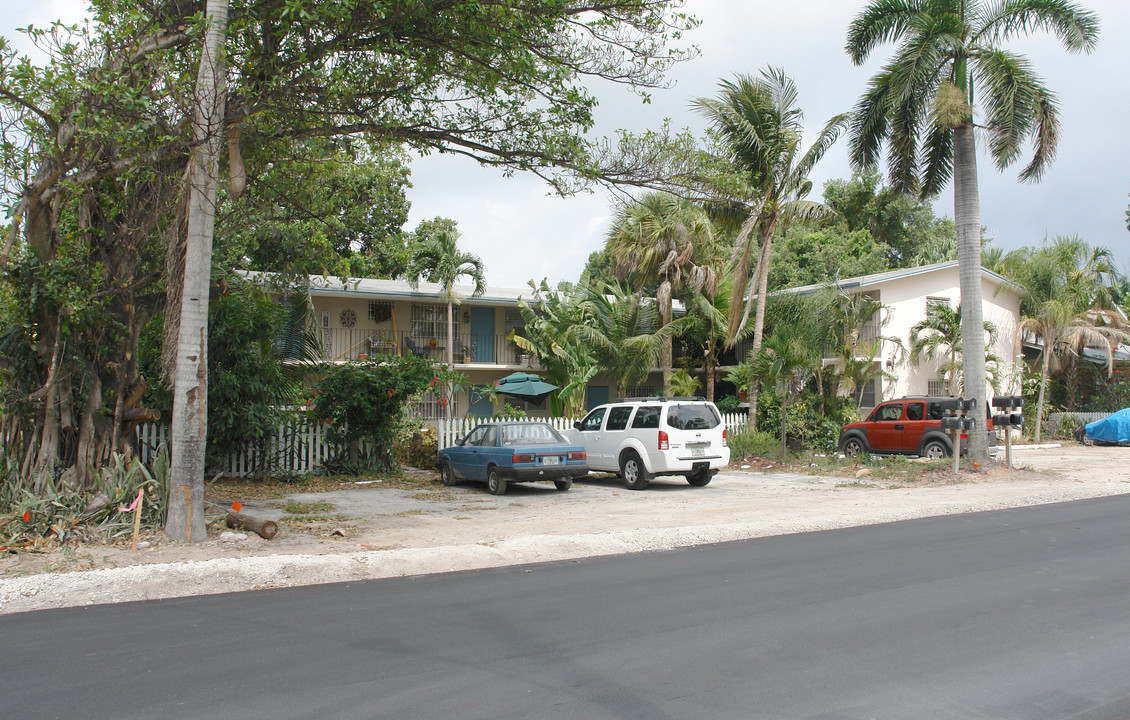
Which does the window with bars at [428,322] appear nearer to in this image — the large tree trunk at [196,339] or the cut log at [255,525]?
the cut log at [255,525]

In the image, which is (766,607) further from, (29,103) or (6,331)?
(6,331)

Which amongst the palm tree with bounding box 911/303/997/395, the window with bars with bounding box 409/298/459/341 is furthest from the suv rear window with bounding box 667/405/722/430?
the window with bars with bounding box 409/298/459/341

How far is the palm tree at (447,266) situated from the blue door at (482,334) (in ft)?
4.54

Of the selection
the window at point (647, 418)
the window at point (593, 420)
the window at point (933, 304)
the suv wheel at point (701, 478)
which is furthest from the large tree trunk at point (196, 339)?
the window at point (933, 304)

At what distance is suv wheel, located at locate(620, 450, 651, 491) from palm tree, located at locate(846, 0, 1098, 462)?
7939mm

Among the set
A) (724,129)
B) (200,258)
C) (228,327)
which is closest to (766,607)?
(200,258)

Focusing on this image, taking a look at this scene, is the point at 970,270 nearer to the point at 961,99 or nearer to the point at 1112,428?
the point at 961,99

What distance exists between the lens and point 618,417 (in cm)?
1777

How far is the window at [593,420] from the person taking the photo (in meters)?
18.3

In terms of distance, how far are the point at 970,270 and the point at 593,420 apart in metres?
9.23

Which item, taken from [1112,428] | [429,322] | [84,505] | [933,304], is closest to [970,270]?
[933,304]

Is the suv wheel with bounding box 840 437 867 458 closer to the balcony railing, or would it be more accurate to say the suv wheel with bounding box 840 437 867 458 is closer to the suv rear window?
the suv rear window

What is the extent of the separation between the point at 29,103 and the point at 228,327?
6.55m

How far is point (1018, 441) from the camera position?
29125 millimetres
